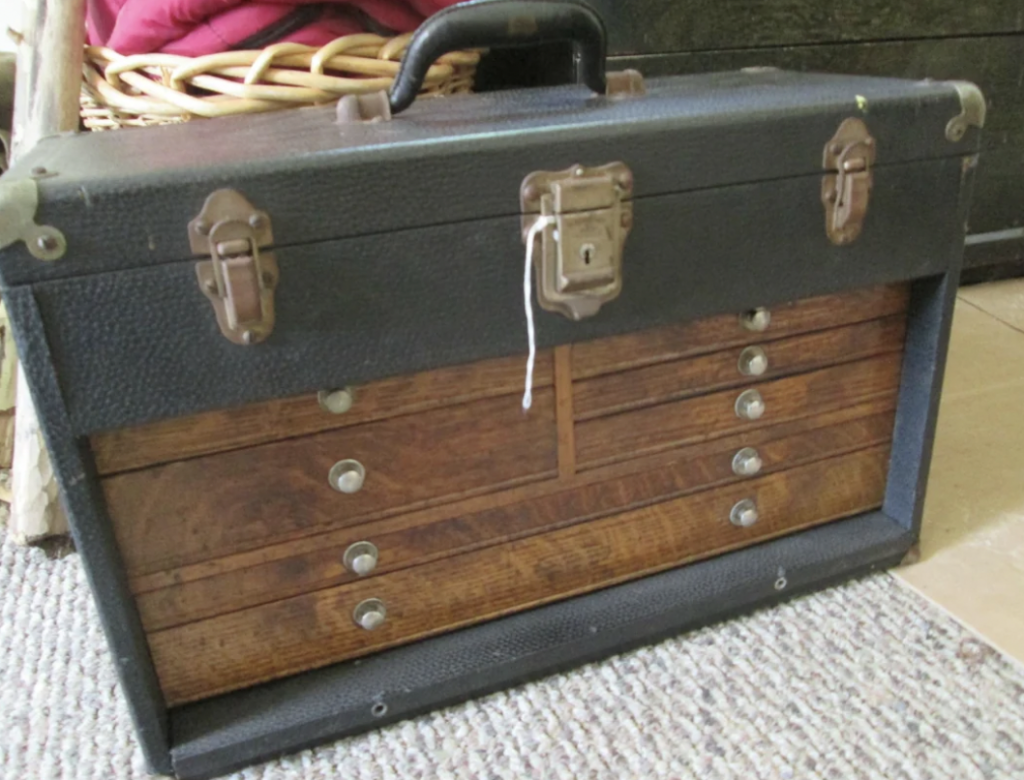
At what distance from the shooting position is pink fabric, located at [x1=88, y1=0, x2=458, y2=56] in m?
0.90

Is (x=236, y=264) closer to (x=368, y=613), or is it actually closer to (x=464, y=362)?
(x=464, y=362)

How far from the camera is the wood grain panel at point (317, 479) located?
69 cm

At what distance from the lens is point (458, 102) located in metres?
0.87

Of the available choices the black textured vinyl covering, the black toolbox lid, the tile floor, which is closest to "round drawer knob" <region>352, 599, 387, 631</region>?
the black textured vinyl covering

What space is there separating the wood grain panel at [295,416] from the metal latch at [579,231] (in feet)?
0.25

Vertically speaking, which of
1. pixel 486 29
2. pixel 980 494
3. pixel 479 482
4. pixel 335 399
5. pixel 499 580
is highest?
pixel 486 29

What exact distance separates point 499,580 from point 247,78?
21.7 inches

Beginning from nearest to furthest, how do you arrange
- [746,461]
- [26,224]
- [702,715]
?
1. [26,224]
2. [702,715]
3. [746,461]

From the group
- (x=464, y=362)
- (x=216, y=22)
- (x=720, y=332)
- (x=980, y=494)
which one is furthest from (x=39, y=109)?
(x=980, y=494)

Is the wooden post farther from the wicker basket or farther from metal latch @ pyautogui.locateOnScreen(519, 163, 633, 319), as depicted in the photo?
metal latch @ pyautogui.locateOnScreen(519, 163, 633, 319)

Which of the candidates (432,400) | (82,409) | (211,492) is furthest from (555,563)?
(82,409)

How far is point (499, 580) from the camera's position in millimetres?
828

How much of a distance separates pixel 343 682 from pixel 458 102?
0.56 metres

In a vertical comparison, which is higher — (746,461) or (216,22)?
(216,22)
